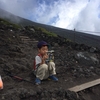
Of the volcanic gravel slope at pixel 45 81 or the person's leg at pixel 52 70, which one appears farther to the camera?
the person's leg at pixel 52 70

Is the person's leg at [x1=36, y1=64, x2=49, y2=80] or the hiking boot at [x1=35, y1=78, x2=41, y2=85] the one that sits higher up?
the person's leg at [x1=36, y1=64, x2=49, y2=80]

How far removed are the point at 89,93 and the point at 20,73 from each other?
1878 mm

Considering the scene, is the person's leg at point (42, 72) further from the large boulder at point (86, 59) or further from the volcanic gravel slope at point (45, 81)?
the large boulder at point (86, 59)

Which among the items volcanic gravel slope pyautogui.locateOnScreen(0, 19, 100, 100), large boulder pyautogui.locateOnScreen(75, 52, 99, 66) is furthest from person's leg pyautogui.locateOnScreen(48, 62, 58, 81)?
large boulder pyautogui.locateOnScreen(75, 52, 99, 66)

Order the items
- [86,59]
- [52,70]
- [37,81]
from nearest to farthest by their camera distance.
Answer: [37,81], [52,70], [86,59]

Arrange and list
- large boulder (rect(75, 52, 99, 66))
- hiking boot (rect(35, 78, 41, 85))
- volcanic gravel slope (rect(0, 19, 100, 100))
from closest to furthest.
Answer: volcanic gravel slope (rect(0, 19, 100, 100))
hiking boot (rect(35, 78, 41, 85))
large boulder (rect(75, 52, 99, 66))

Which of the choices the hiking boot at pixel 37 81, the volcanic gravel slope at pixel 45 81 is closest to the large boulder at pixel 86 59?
the volcanic gravel slope at pixel 45 81

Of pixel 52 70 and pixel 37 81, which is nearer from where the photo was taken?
pixel 37 81

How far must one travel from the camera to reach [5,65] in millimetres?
5098

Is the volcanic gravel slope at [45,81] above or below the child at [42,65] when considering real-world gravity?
below

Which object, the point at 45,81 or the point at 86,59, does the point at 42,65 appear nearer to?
the point at 45,81

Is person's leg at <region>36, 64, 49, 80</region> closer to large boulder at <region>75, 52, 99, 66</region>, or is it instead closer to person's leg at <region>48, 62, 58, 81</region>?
person's leg at <region>48, 62, 58, 81</region>

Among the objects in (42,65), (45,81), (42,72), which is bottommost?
(45,81)

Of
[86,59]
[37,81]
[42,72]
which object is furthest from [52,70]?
[86,59]
